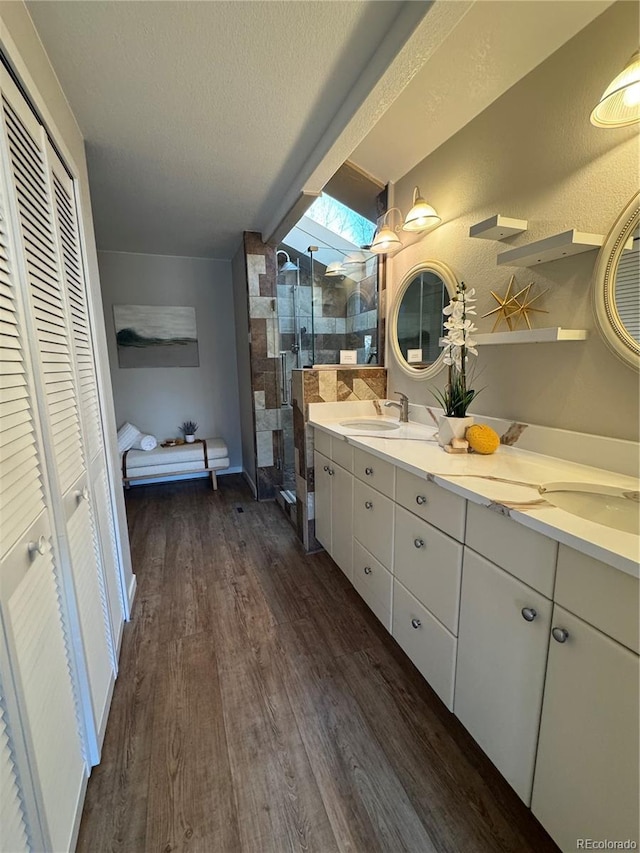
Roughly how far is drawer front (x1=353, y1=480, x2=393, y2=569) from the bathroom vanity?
1 cm

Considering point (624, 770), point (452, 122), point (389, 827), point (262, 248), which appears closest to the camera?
point (624, 770)

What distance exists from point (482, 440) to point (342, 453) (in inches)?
29.2

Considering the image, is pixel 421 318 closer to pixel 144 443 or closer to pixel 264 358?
pixel 264 358

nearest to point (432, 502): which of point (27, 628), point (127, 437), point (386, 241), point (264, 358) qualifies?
point (27, 628)

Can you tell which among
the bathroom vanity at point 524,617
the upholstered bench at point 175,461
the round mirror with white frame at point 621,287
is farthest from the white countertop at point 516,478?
the upholstered bench at point 175,461

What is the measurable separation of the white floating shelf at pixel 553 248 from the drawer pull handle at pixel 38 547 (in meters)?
1.73

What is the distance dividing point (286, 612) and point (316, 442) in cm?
100

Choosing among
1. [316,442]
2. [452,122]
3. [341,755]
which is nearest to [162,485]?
[316,442]

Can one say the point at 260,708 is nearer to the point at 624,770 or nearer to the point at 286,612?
the point at 286,612

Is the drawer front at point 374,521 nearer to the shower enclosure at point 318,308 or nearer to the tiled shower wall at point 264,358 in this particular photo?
A: the shower enclosure at point 318,308

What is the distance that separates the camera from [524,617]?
928 millimetres

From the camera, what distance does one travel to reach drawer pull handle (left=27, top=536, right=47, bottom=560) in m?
0.80

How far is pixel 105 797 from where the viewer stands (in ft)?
3.58

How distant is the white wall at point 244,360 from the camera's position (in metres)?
3.37
